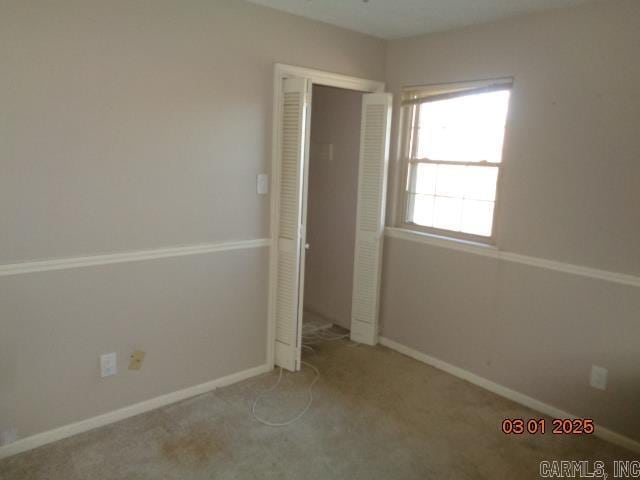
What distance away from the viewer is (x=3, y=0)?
6.58 ft

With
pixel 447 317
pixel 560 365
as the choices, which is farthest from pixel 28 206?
pixel 560 365

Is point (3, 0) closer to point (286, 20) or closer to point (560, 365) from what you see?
point (286, 20)

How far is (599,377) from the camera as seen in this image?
262 cm

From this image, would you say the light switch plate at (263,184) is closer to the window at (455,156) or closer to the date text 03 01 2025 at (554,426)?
the window at (455,156)

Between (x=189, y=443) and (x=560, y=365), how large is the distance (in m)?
2.12

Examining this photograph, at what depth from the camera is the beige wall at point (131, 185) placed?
2168 millimetres

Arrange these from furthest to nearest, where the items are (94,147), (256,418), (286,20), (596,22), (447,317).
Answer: (447,317)
(286,20)
(256,418)
(596,22)
(94,147)

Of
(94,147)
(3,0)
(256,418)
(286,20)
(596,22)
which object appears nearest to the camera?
(3,0)

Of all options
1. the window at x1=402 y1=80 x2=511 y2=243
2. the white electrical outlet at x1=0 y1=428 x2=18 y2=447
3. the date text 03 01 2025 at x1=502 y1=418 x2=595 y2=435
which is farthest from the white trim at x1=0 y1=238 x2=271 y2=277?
the date text 03 01 2025 at x1=502 y1=418 x2=595 y2=435

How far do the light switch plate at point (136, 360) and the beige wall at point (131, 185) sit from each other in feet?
0.13

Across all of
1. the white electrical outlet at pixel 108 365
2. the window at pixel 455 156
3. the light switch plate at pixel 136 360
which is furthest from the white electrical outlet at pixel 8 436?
the window at pixel 455 156

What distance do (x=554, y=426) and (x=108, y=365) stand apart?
2.50m

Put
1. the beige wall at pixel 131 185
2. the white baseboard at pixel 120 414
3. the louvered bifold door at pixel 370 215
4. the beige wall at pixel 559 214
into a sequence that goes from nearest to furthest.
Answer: the beige wall at pixel 131 185, the white baseboard at pixel 120 414, the beige wall at pixel 559 214, the louvered bifold door at pixel 370 215

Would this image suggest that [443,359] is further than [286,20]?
Yes
